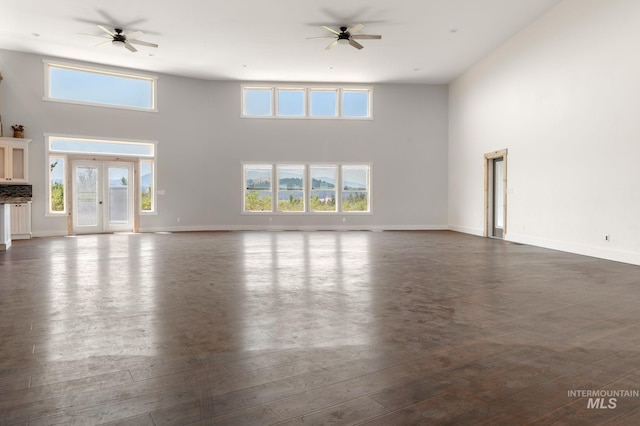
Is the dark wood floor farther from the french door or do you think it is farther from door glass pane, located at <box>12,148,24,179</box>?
the french door

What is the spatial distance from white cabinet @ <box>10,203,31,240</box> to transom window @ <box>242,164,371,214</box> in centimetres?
584

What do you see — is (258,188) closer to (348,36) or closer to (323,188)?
(323,188)

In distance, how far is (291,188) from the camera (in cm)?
1387

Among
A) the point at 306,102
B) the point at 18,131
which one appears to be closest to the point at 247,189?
the point at 306,102

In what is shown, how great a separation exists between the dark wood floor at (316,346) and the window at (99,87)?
7.44m

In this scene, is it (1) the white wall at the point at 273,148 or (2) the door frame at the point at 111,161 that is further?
(1) the white wall at the point at 273,148

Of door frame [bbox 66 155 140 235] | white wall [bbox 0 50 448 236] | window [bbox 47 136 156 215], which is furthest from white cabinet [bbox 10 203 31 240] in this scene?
white wall [bbox 0 50 448 236]

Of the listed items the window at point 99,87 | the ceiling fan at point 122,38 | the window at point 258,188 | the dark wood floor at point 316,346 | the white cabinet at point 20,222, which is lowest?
the dark wood floor at point 316,346

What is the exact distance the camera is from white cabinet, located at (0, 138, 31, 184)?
9961 mm

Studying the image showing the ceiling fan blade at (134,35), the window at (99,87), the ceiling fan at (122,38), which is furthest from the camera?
the window at (99,87)

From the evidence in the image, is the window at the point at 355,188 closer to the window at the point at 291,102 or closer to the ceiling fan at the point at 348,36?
the window at the point at 291,102

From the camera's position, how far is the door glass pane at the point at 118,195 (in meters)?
12.3

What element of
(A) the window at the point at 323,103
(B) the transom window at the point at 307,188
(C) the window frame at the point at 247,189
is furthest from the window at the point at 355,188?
(C) the window frame at the point at 247,189

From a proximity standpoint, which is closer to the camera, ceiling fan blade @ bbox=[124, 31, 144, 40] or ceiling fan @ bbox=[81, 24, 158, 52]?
ceiling fan @ bbox=[81, 24, 158, 52]
